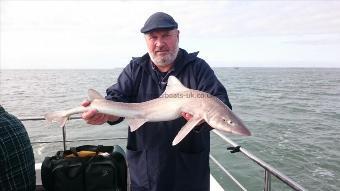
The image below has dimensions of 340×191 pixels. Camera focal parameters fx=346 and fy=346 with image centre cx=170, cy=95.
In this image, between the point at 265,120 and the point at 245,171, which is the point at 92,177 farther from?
the point at 265,120

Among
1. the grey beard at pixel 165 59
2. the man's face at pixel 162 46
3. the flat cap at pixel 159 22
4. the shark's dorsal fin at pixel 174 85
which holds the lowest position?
the shark's dorsal fin at pixel 174 85

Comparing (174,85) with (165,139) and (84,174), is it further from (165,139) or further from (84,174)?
(84,174)

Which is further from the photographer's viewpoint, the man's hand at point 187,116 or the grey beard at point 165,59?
the grey beard at point 165,59

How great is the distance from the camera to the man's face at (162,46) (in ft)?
12.1

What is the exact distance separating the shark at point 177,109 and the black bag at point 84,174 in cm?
49

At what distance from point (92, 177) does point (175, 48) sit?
62.8 inches

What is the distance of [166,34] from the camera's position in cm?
371

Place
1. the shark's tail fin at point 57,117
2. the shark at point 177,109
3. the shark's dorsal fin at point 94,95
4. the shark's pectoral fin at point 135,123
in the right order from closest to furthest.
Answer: the shark at point 177,109 → the shark's pectoral fin at point 135,123 → the shark's dorsal fin at point 94,95 → the shark's tail fin at point 57,117

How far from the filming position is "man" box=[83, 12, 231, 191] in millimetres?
3506

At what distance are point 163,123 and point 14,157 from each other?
5.10ft

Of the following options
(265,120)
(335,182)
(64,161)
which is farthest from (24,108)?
(64,161)

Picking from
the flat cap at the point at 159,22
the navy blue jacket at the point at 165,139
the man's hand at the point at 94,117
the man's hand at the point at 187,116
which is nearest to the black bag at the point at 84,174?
the navy blue jacket at the point at 165,139

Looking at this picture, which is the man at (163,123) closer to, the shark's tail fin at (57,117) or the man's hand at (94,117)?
the man's hand at (94,117)

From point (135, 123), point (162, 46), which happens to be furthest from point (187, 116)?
point (162, 46)
